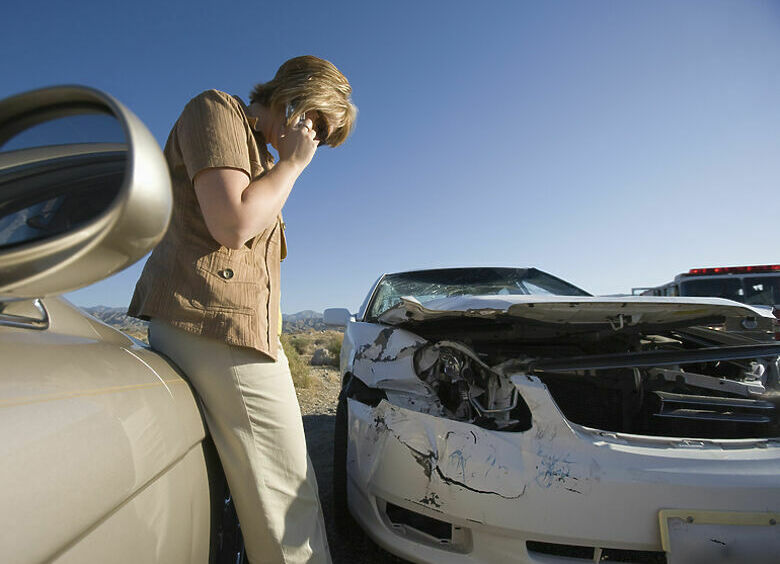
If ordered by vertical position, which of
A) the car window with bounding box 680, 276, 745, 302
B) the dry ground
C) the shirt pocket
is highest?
the car window with bounding box 680, 276, 745, 302

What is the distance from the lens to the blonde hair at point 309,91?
4.45 feet

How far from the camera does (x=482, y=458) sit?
161 centimetres

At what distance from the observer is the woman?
1124mm

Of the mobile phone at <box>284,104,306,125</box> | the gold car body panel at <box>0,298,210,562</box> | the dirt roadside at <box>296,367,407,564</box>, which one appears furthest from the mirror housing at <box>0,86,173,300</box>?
the dirt roadside at <box>296,367,407,564</box>

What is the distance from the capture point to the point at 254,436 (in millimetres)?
1245

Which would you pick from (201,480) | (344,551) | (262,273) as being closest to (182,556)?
(201,480)

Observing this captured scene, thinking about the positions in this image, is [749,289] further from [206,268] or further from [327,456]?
[206,268]

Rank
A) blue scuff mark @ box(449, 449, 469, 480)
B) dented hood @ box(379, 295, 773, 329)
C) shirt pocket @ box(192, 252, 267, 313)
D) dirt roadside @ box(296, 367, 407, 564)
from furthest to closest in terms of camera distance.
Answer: dirt roadside @ box(296, 367, 407, 564), dented hood @ box(379, 295, 773, 329), blue scuff mark @ box(449, 449, 469, 480), shirt pocket @ box(192, 252, 267, 313)

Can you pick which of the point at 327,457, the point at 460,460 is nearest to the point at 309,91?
the point at 460,460

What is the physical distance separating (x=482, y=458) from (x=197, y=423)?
96cm

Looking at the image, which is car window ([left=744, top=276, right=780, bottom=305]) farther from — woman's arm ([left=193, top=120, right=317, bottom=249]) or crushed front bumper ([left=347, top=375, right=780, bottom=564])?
woman's arm ([left=193, top=120, right=317, bottom=249])

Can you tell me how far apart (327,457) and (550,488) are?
268 centimetres

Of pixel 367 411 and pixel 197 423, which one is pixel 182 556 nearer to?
pixel 197 423

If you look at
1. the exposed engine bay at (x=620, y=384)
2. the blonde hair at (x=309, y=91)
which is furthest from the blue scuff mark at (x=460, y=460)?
the blonde hair at (x=309, y=91)
